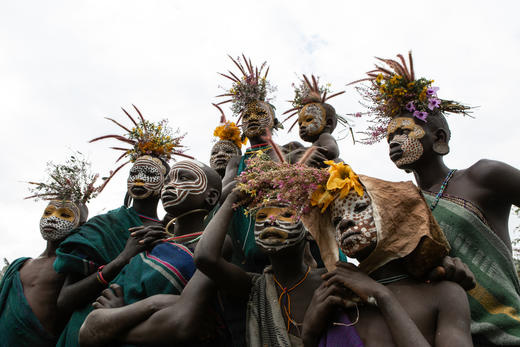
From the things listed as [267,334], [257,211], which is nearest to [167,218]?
[257,211]

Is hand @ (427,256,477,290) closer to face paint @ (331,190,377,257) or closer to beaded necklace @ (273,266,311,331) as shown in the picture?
face paint @ (331,190,377,257)

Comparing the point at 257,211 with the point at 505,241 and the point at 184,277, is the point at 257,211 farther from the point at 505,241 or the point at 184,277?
the point at 505,241

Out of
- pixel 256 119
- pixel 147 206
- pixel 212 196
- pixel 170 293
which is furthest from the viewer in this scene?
pixel 256 119

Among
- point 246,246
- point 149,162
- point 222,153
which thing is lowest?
point 246,246

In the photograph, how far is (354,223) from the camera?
298cm

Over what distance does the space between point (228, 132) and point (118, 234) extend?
252 cm

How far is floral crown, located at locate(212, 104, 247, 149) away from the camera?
275 inches

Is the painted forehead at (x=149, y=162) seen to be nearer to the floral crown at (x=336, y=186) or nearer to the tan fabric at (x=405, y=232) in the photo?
the floral crown at (x=336, y=186)

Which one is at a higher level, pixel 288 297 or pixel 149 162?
pixel 149 162

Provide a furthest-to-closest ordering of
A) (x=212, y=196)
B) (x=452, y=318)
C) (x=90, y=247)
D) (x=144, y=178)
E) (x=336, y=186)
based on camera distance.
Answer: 1. (x=144, y=178)
2. (x=90, y=247)
3. (x=212, y=196)
4. (x=336, y=186)
5. (x=452, y=318)

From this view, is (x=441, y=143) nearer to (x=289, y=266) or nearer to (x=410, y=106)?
(x=410, y=106)

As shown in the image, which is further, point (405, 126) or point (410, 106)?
point (410, 106)

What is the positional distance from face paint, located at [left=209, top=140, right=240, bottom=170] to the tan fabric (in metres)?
4.04

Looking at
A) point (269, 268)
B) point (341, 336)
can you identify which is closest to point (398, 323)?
point (341, 336)
